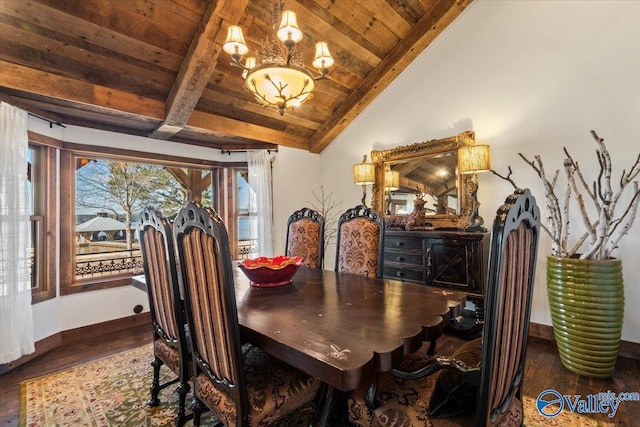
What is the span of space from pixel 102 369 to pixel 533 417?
3.06 m

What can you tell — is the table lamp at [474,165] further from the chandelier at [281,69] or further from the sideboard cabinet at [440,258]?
the chandelier at [281,69]

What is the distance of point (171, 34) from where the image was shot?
255 cm

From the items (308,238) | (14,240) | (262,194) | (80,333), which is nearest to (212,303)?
(308,238)

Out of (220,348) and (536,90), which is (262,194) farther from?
(536,90)

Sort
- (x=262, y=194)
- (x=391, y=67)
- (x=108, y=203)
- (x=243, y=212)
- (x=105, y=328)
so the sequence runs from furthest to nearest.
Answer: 1. (x=243, y=212)
2. (x=262, y=194)
3. (x=391, y=67)
4. (x=108, y=203)
5. (x=105, y=328)

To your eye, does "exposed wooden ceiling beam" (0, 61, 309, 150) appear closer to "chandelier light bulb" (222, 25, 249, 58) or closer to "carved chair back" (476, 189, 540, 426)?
"chandelier light bulb" (222, 25, 249, 58)

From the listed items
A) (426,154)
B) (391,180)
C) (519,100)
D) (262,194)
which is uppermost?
(519,100)

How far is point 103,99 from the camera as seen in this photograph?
269cm

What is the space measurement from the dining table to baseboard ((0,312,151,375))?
2242mm

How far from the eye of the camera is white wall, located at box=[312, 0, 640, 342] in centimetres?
244

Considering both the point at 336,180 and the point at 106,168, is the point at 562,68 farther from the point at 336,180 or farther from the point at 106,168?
the point at 106,168

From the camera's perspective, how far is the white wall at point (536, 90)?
2.44 meters

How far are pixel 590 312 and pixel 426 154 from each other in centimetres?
212

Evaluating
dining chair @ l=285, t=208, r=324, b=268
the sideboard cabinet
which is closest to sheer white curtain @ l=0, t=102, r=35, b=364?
dining chair @ l=285, t=208, r=324, b=268
